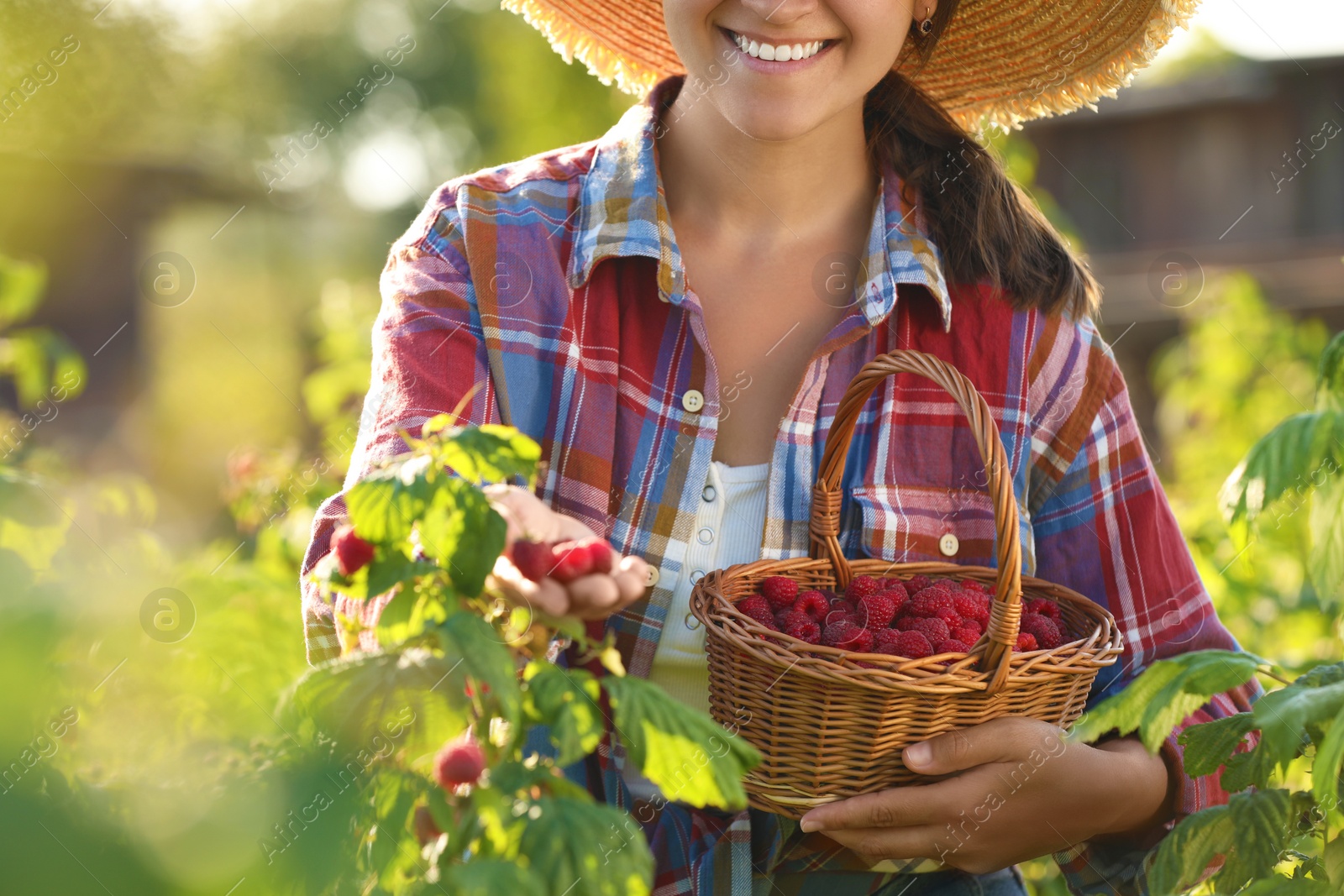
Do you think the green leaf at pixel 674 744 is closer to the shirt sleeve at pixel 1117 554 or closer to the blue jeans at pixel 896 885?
the blue jeans at pixel 896 885

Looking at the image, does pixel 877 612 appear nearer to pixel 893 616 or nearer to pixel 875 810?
pixel 893 616

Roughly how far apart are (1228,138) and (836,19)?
9.52m

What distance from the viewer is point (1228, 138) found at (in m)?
9.88

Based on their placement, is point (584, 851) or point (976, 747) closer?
Result: point (584, 851)

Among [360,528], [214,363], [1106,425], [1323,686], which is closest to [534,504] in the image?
[360,528]

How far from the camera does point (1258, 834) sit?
1.13 meters

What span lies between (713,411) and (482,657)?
0.91 metres

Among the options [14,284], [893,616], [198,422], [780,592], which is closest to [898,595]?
[893,616]

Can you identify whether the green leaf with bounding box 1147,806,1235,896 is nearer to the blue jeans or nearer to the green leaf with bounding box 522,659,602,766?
the blue jeans

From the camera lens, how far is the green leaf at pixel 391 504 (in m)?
0.88

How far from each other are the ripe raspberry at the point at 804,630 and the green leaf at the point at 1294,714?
0.48m

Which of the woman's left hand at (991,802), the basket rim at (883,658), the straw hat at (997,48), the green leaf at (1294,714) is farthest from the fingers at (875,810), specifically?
the straw hat at (997,48)

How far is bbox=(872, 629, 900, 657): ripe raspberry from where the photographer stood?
1.33 metres

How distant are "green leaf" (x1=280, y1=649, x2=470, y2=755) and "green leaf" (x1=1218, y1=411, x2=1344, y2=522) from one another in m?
0.76
